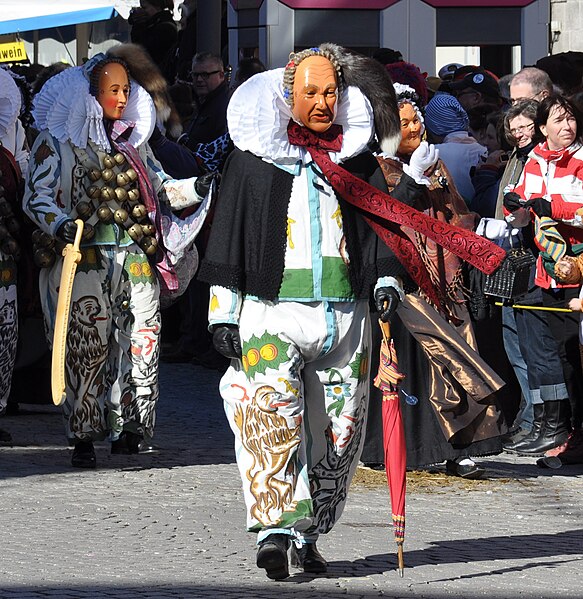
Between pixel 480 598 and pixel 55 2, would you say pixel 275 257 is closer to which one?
pixel 480 598

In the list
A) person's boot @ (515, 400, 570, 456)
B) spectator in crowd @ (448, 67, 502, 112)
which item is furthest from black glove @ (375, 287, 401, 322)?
spectator in crowd @ (448, 67, 502, 112)

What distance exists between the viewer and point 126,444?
31.6ft

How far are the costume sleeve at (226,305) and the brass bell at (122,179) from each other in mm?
2739

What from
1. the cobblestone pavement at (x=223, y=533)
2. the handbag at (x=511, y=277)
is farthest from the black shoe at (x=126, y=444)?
the handbag at (x=511, y=277)

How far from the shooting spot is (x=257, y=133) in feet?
21.2

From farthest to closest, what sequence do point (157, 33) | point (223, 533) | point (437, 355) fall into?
point (157, 33), point (437, 355), point (223, 533)

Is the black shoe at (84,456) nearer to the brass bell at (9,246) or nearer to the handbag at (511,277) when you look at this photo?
the brass bell at (9,246)

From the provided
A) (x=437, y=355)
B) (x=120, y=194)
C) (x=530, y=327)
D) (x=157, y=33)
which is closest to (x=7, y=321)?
(x=120, y=194)

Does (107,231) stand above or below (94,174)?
below

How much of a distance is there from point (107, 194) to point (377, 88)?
240 centimetres

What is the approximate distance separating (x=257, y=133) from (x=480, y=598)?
6.21ft

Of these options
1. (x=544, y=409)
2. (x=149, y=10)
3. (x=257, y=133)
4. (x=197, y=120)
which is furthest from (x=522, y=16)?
(x=257, y=133)

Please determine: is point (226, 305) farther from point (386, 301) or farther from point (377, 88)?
point (377, 88)

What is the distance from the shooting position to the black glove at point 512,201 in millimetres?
9047
